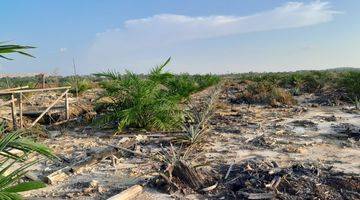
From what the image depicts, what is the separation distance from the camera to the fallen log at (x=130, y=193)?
6.19 meters

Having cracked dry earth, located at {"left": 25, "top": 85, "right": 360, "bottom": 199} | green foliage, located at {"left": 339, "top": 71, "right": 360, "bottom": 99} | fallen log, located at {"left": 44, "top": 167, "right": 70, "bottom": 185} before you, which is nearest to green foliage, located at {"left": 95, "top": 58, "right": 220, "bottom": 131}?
cracked dry earth, located at {"left": 25, "top": 85, "right": 360, "bottom": 199}

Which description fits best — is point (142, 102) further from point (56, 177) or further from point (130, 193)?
point (130, 193)

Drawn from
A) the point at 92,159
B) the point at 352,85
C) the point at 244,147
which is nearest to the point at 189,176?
the point at 92,159

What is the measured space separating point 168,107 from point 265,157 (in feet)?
12.5

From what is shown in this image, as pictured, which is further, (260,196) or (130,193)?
(130,193)

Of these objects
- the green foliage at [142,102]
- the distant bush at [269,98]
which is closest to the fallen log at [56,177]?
the green foliage at [142,102]

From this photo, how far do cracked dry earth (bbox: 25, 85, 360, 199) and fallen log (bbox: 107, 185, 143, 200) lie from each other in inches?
4.4

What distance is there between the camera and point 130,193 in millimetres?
6387

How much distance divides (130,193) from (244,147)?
3.67 metres

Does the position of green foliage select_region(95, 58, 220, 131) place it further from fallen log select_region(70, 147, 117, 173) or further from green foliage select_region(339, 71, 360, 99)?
green foliage select_region(339, 71, 360, 99)

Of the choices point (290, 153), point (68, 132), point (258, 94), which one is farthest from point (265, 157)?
point (258, 94)

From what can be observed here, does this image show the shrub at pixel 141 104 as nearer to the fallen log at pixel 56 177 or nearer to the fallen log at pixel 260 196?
the fallen log at pixel 56 177

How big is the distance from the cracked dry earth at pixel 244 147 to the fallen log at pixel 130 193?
112 millimetres

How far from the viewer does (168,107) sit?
1202cm
